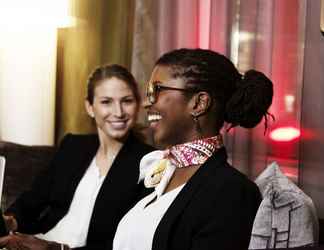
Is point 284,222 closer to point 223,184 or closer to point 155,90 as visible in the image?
point 223,184

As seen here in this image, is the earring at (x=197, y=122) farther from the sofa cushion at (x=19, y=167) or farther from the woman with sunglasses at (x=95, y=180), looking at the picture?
the sofa cushion at (x=19, y=167)

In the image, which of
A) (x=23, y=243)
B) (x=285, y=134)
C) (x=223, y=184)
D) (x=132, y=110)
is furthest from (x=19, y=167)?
(x=223, y=184)

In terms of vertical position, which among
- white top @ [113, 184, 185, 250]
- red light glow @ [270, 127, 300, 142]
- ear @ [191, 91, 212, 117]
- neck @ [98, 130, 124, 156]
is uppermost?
ear @ [191, 91, 212, 117]

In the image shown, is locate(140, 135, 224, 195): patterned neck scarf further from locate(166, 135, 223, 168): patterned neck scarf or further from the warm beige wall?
the warm beige wall

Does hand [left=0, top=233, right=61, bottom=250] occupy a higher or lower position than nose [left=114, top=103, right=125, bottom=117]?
lower

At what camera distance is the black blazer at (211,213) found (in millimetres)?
1279

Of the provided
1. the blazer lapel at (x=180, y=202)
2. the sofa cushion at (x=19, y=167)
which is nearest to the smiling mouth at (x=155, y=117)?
the blazer lapel at (x=180, y=202)

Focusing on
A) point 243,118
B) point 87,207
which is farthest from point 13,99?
point 243,118

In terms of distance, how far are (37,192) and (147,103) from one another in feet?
3.29

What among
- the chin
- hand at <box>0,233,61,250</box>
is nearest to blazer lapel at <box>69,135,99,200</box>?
the chin

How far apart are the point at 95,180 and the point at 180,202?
887 millimetres

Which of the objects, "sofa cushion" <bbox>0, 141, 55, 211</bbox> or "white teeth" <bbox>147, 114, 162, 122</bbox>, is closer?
"white teeth" <bbox>147, 114, 162, 122</bbox>

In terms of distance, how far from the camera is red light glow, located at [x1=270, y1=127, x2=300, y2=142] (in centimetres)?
212

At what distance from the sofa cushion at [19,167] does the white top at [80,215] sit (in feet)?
0.95
